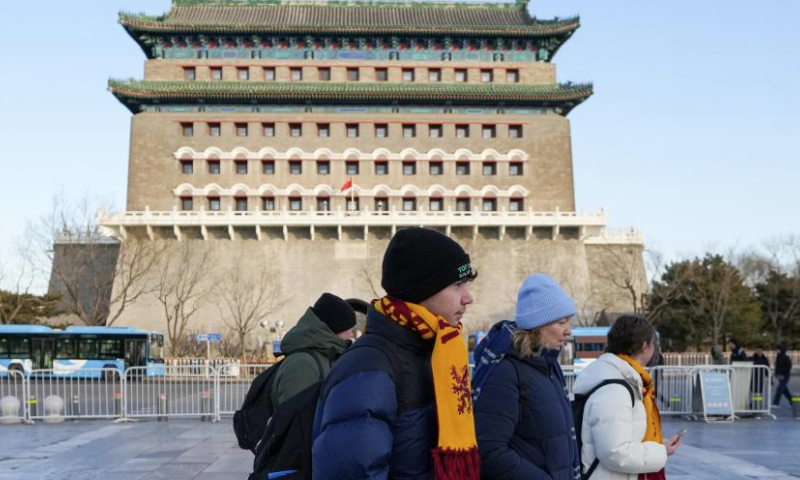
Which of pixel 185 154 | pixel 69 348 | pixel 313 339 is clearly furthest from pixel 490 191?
pixel 313 339

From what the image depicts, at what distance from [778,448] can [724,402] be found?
4146mm

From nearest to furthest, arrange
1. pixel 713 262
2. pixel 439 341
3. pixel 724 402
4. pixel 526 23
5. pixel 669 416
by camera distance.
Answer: pixel 439 341
pixel 724 402
pixel 669 416
pixel 713 262
pixel 526 23

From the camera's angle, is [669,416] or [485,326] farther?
[485,326]

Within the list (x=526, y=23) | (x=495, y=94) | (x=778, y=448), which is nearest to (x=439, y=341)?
(x=778, y=448)

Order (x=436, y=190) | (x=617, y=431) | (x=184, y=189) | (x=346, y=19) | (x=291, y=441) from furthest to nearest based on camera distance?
(x=346, y=19), (x=436, y=190), (x=184, y=189), (x=617, y=431), (x=291, y=441)

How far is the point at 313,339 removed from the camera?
5227 millimetres

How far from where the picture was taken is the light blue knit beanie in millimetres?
4125

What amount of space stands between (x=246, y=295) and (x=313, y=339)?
4345 cm

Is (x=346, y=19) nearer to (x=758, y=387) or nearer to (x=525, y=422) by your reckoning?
(x=758, y=387)

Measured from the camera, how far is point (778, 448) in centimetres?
Answer: 1317

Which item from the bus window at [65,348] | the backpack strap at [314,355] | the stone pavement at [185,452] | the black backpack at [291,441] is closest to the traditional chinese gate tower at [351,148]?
the bus window at [65,348]

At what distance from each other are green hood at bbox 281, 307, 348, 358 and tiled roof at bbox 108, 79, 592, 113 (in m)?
47.0

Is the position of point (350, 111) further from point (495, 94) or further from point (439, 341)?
point (439, 341)

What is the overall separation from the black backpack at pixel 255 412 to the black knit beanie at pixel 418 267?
7.14 feet
